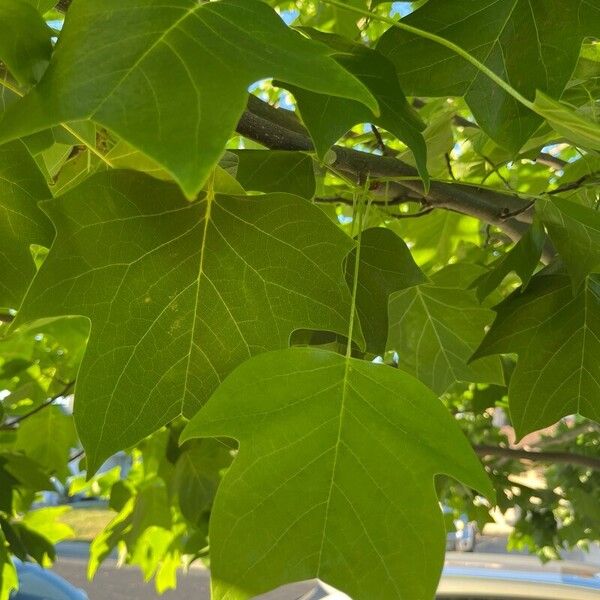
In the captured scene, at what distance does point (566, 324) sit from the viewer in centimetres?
49

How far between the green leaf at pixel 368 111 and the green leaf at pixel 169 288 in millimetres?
35

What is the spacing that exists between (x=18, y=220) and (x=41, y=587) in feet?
4.31

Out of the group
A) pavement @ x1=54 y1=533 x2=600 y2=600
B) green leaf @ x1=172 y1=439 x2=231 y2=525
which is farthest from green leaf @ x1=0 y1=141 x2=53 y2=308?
pavement @ x1=54 y1=533 x2=600 y2=600

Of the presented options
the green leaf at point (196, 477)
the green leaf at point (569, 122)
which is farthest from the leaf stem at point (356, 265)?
the green leaf at point (196, 477)

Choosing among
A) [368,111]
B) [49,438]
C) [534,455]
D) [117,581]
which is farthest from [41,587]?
→ [368,111]

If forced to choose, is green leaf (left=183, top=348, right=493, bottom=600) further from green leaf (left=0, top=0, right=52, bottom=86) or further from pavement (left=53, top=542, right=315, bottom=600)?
pavement (left=53, top=542, right=315, bottom=600)

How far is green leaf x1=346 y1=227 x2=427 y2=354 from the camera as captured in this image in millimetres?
453

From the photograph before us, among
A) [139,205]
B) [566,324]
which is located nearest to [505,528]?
[566,324]

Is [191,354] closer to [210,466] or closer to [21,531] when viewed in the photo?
[210,466]

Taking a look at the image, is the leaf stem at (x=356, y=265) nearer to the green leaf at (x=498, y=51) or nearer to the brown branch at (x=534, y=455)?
the green leaf at (x=498, y=51)

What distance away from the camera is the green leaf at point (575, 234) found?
43 centimetres

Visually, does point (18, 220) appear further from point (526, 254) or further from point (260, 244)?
point (526, 254)

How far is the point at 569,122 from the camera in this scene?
29 centimetres

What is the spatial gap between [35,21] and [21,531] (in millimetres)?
976
